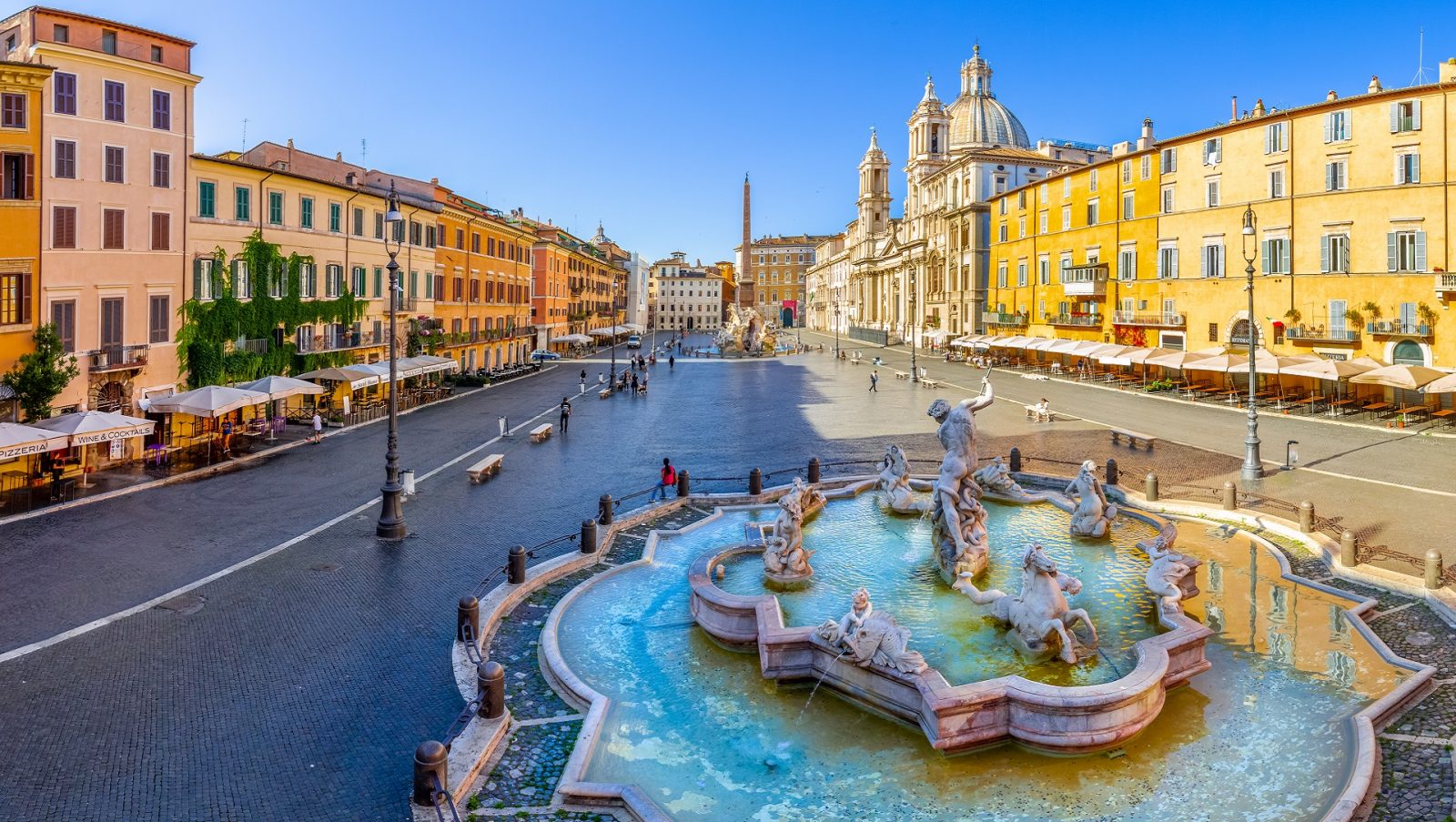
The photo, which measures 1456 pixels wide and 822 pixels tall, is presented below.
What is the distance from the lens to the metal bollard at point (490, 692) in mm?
8875

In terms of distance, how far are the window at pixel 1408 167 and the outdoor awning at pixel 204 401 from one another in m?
42.1

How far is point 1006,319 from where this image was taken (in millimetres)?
64062

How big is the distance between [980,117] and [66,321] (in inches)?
3482

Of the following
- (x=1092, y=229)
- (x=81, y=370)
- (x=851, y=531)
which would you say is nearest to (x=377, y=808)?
(x=851, y=531)

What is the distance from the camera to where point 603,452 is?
26859 mm

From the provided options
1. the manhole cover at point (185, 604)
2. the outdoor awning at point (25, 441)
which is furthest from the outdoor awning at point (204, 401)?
the manhole cover at point (185, 604)

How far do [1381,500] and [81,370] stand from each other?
32.0m

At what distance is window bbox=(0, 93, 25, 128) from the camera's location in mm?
21859

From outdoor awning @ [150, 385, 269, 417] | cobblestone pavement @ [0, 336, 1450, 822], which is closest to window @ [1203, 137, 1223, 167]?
cobblestone pavement @ [0, 336, 1450, 822]

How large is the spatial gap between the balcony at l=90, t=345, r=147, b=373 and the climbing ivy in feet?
6.94

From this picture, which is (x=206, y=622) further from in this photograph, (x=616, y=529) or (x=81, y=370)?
(x=81, y=370)

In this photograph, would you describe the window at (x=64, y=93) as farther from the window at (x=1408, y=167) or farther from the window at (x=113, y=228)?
the window at (x=1408, y=167)

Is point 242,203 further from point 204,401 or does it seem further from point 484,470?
point 484,470

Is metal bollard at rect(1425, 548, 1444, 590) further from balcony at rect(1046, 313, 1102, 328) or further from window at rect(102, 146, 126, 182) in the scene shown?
balcony at rect(1046, 313, 1102, 328)
